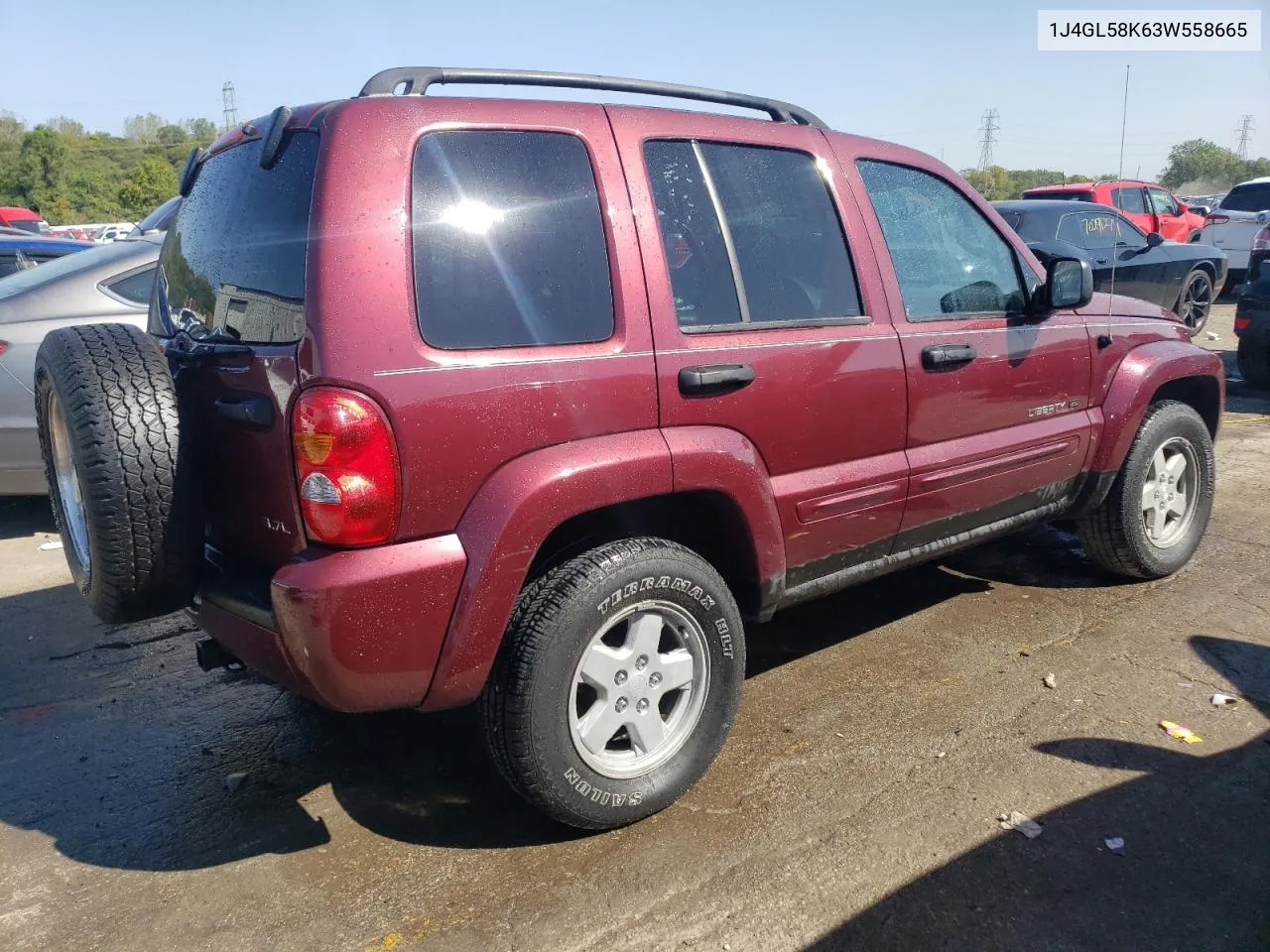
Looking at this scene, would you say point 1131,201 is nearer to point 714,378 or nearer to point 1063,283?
point 1063,283

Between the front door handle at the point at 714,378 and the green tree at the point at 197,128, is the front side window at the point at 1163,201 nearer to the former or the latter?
the front door handle at the point at 714,378

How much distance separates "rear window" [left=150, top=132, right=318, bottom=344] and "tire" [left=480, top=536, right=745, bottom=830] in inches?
37.2

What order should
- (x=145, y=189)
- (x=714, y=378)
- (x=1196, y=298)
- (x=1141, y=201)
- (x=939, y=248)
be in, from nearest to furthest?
(x=714, y=378)
(x=939, y=248)
(x=1196, y=298)
(x=1141, y=201)
(x=145, y=189)

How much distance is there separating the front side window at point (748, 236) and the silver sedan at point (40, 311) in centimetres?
358

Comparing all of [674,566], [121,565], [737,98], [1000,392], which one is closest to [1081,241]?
[1000,392]

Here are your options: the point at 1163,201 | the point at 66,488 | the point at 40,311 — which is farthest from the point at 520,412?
the point at 1163,201

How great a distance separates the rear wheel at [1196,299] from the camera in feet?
36.0

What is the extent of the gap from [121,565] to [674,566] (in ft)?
4.66

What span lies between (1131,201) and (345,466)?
598 inches

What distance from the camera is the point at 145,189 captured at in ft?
143

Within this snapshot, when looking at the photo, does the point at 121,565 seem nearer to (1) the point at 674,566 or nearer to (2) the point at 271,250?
(2) the point at 271,250

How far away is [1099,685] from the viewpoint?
11.9ft

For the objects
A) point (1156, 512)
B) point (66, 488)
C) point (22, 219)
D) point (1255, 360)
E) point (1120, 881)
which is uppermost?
point (22, 219)

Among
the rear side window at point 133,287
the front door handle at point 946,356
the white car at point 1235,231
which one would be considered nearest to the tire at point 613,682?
the front door handle at point 946,356
